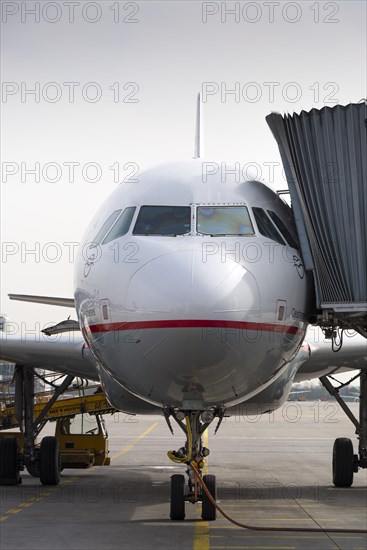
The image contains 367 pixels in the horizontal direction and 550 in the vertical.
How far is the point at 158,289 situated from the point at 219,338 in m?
0.83

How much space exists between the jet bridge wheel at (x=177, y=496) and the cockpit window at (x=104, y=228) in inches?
124

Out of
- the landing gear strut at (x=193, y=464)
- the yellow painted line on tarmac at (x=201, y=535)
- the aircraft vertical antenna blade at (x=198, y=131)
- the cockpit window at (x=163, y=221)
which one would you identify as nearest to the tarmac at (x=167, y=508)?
the yellow painted line on tarmac at (x=201, y=535)

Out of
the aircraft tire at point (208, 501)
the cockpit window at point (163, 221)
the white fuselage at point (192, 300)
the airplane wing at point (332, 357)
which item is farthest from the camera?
the airplane wing at point (332, 357)

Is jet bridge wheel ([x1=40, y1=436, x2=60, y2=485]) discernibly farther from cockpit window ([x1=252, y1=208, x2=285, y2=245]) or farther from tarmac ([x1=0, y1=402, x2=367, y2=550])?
cockpit window ([x1=252, y1=208, x2=285, y2=245])

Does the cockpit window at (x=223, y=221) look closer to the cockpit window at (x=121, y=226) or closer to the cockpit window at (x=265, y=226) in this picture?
the cockpit window at (x=265, y=226)

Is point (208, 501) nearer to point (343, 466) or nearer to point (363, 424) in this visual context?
point (343, 466)

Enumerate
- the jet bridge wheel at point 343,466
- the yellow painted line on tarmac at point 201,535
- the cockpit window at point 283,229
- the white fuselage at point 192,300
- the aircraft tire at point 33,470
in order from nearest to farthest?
the white fuselage at point 192,300 → the yellow painted line on tarmac at point 201,535 → the cockpit window at point 283,229 → the jet bridge wheel at point 343,466 → the aircraft tire at point 33,470

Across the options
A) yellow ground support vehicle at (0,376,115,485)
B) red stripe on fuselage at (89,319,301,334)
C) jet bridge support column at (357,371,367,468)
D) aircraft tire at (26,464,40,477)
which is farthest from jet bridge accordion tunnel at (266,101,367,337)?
aircraft tire at (26,464,40,477)

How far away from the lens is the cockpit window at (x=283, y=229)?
38.6 feet

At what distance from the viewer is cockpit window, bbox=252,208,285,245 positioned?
1143cm

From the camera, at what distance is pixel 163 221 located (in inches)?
445

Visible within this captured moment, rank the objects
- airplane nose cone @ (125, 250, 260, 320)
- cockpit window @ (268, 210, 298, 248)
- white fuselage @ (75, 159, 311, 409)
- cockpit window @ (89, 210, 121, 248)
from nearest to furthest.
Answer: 1. airplane nose cone @ (125, 250, 260, 320)
2. white fuselage @ (75, 159, 311, 409)
3. cockpit window @ (268, 210, 298, 248)
4. cockpit window @ (89, 210, 121, 248)

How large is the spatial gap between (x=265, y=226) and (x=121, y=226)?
70.6 inches

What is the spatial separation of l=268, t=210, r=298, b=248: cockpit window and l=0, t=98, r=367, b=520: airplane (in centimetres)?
3
